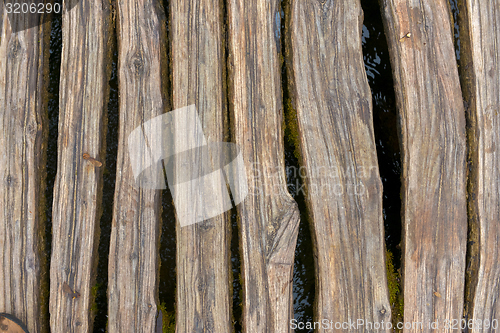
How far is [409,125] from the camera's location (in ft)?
4.88

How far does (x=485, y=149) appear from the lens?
1494 mm

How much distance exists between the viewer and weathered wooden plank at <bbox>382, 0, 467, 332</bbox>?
1481 millimetres

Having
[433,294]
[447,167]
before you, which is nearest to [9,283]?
[433,294]

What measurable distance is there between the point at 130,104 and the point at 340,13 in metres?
1.15

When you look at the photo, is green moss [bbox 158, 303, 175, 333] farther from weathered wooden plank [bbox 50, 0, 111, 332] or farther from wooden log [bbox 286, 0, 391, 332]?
wooden log [bbox 286, 0, 391, 332]

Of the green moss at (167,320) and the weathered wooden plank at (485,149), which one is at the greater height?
the weathered wooden plank at (485,149)

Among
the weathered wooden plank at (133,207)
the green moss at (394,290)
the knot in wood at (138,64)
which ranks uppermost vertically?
the knot in wood at (138,64)

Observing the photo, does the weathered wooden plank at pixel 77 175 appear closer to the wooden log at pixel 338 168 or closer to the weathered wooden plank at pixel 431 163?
the wooden log at pixel 338 168

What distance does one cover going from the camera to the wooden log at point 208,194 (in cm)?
148

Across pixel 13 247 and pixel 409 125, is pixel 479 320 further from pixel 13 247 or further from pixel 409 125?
pixel 13 247

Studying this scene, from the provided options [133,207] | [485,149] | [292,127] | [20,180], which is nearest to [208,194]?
[133,207]

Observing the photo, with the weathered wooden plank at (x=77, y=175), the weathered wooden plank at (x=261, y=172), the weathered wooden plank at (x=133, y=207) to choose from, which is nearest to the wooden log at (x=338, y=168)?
the weathered wooden plank at (x=261, y=172)

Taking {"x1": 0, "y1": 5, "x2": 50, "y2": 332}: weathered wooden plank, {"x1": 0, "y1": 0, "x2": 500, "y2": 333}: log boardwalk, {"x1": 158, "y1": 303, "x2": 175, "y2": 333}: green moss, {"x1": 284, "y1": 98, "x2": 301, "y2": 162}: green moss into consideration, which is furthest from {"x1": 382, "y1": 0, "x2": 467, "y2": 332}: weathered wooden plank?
{"x1": 0, "y1": 5, "x2": 50, "y2": 332}: weathered wooden plank

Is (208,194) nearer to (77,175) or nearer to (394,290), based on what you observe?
(77,175)
